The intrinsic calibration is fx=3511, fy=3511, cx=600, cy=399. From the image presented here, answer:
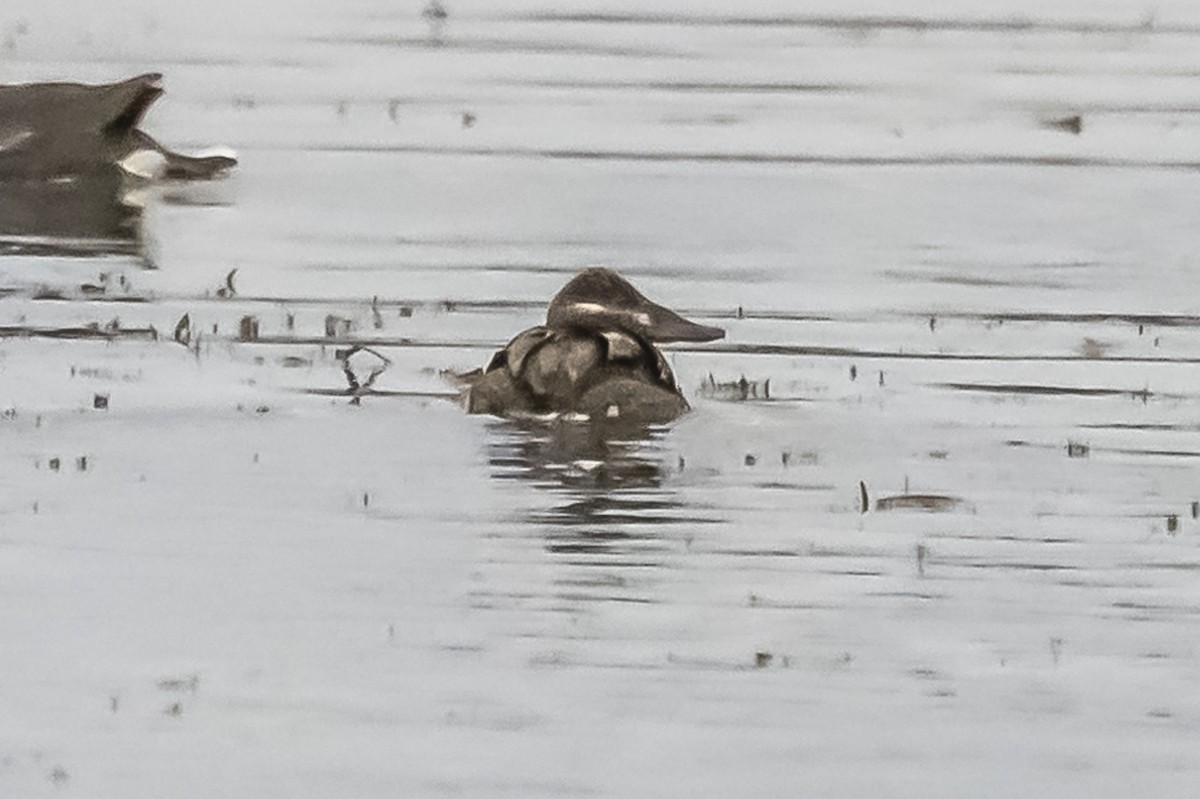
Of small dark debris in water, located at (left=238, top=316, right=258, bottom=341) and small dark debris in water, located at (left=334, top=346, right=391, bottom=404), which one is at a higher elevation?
small dark debris in water, located at (left=238, top=316, right=258, bottom=341)

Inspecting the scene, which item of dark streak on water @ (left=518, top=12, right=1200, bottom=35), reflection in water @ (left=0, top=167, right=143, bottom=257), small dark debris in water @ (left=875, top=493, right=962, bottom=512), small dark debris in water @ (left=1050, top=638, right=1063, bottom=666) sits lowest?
small dark debris in water @ (left=1050, top=638, right=1063, bottom=666)

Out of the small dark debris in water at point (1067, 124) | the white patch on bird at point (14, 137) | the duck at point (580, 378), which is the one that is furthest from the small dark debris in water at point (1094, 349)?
the small dark debris in water at point (1067, 124)

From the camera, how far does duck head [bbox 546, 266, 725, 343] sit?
42.4 feet

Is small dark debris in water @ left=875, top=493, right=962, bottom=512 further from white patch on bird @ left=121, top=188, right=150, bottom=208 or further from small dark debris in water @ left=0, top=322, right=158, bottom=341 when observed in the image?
white patch on bird @ left=121, top=188, right=150, bottom=208

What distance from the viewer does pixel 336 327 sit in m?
14.0

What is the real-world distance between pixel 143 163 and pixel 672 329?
6568 mm

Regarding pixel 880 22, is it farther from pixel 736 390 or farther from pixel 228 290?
pixel 736 390

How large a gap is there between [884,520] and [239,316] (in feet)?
14.4

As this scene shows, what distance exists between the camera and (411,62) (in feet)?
84.9

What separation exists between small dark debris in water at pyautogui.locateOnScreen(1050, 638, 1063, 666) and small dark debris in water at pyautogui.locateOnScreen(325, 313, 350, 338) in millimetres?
5158

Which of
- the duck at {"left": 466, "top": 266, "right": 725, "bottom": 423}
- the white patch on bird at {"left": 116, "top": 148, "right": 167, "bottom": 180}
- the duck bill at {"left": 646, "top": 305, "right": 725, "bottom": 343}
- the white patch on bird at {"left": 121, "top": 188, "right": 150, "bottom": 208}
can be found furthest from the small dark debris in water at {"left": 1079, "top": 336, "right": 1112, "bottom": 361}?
the white patch on bird at {"left": 116, "top": 148, "right": 167, "bottom": 180}

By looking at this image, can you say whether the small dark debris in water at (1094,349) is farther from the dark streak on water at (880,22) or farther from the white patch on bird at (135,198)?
the dark streak on water at (880,22)

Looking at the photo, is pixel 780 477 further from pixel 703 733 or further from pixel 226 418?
pixel 703 733

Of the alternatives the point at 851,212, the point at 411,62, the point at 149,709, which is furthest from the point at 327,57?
the point at 149,709
